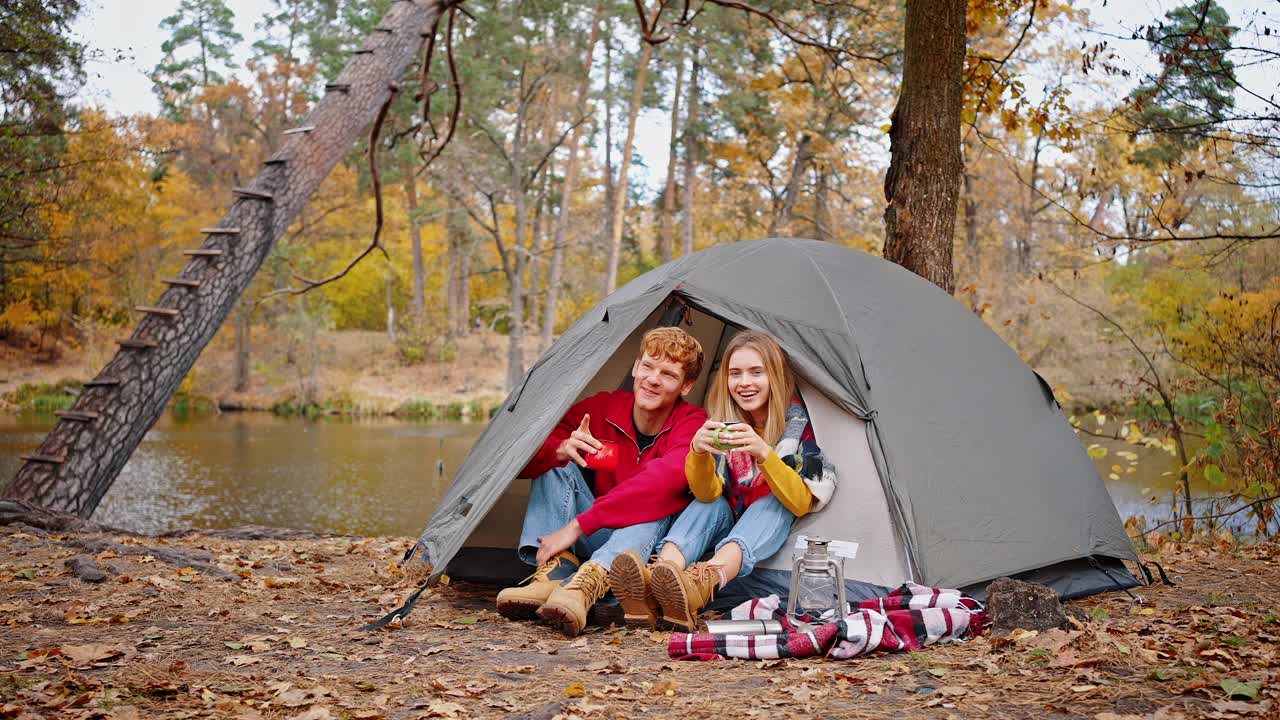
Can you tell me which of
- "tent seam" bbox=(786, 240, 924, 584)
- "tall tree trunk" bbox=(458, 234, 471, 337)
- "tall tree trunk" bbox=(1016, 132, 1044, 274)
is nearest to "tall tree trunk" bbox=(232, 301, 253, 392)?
"tall tree trunk" bbox=(458, 234, 471, 337)

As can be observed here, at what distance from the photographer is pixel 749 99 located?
17562 mm

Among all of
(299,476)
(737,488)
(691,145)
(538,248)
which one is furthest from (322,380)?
(737,488)

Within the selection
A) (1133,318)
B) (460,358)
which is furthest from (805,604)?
(460,358)

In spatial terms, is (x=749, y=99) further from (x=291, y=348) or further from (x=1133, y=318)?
(x=291, y=348)

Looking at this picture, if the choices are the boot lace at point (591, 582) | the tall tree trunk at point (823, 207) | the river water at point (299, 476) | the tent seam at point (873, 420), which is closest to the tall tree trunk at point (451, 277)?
the river water at point (299, 476)

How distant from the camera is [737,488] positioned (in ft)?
12.5

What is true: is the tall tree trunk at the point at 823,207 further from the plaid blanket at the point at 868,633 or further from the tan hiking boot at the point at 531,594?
the plaid blanket at the point at 868,633

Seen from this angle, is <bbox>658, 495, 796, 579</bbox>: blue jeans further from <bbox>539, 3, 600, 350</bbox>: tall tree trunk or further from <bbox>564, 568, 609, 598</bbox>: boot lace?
<bbox>539, 3, 600, 350</bbox>: tall tree trunk

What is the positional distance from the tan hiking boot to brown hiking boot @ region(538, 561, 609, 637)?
90mm

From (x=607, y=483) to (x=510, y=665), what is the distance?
120 centimetres

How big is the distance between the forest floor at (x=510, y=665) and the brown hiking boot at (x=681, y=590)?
0.14 meters

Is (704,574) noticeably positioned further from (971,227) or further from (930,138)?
(971,227)

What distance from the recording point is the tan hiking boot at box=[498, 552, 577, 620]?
11.5ft

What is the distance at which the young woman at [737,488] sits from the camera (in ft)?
10.9
